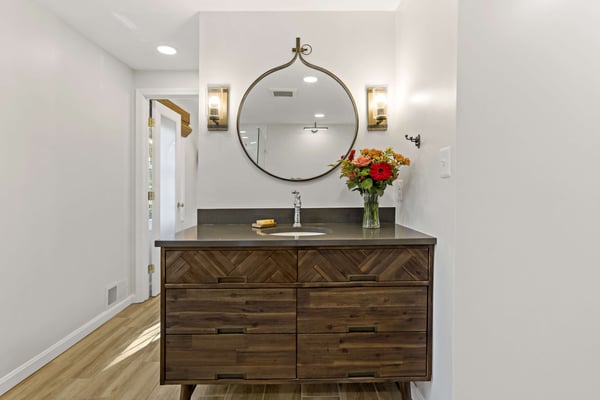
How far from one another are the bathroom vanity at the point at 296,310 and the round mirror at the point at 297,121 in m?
0.81

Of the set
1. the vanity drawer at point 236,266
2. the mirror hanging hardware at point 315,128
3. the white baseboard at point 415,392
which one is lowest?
the white baseboard at point 415,392

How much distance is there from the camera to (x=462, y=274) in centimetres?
142

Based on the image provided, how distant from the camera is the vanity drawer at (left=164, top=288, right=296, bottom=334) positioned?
5.26 ft

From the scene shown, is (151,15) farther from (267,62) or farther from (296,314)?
(296,314)

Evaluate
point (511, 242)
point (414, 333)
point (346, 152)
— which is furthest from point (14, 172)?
point (511, 242)

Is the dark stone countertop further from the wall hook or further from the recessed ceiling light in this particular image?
the recessed ceiling light

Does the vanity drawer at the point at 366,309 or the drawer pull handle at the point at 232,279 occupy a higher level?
the drawer pull handle at the point at 232,279

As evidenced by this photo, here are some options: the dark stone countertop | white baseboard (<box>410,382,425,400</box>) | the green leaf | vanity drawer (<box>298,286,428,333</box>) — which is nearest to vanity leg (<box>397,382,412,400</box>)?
white baseboard (<box>410,382,425,400</box>)

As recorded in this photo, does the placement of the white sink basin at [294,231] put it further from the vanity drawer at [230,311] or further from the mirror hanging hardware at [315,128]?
the mirror hanging hardware at [315,128]

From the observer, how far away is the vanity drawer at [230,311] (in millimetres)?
1603

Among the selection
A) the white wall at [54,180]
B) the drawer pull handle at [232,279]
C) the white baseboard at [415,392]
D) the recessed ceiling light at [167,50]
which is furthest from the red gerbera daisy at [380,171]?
the white wall at [54,180]

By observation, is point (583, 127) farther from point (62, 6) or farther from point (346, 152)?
point (62, 6)

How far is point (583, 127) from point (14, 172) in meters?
2.87

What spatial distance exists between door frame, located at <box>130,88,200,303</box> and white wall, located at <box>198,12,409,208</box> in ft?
3.52
